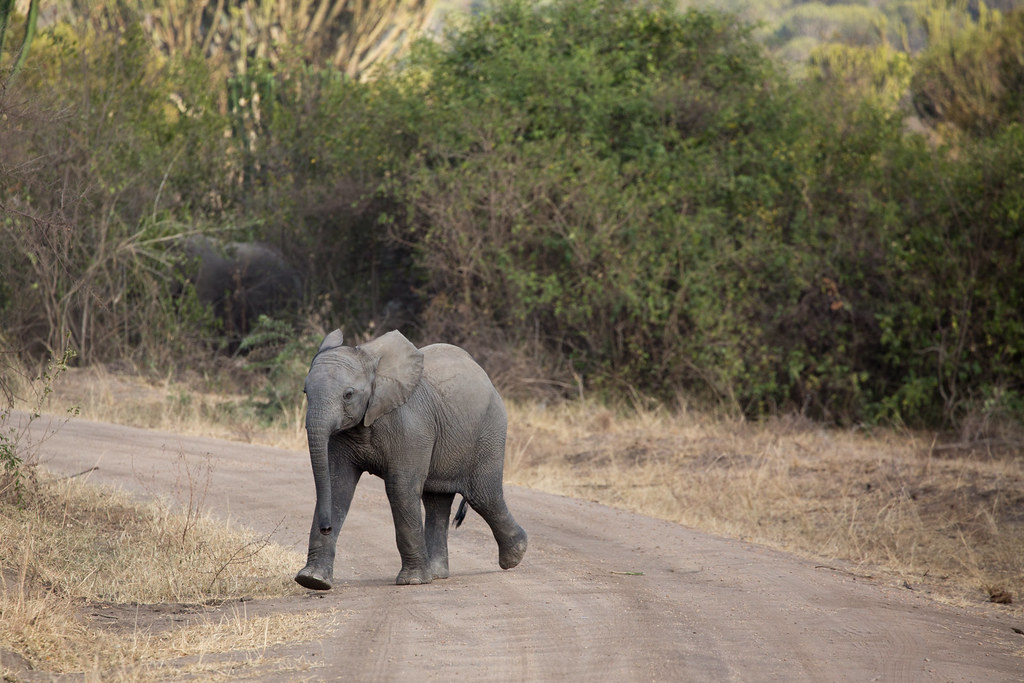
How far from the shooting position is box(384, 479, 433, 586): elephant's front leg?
791 centimetres

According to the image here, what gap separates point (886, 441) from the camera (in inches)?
674

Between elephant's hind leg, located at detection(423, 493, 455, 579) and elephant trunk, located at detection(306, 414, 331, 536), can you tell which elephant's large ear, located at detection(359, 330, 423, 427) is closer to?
elephant trunk, located at detection(306, 414, 331, 536)

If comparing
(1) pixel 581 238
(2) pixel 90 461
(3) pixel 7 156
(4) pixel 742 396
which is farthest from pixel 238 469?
(4) pixel 742 396

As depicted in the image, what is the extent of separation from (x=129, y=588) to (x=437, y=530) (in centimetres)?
216

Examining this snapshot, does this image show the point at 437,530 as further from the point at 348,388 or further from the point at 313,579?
the point at 348,388

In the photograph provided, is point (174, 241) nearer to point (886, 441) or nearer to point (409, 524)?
point (886, 441)

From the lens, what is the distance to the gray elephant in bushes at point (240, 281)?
66.6ft

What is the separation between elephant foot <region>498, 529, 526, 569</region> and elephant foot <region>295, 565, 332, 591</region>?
5.04ft

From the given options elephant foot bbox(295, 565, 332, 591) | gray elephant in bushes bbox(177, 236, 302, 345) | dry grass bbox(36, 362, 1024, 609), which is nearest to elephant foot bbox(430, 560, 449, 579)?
elephant foot bbox(295, 565, 332, 591)

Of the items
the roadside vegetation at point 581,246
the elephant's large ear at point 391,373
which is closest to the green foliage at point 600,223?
the roadside vegetation at point 581,246

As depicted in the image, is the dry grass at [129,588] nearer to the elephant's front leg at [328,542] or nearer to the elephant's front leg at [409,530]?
the elephant's front leg at [328,542]

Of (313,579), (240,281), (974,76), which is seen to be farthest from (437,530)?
(974,76)

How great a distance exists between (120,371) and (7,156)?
22.1ft

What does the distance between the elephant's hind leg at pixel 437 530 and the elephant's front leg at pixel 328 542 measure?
84cm
